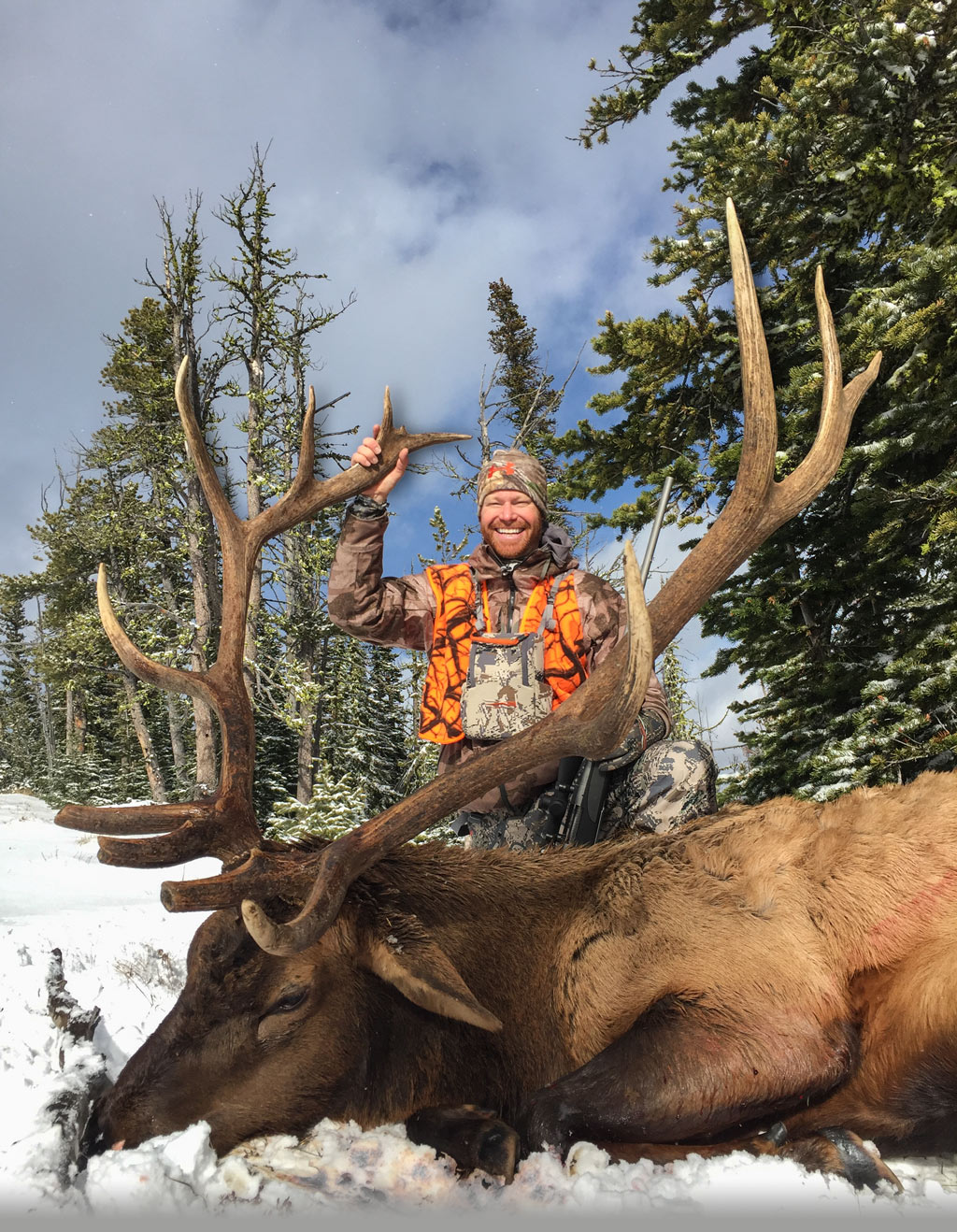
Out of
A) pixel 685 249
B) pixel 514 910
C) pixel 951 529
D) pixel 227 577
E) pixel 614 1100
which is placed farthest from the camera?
pixel 685 249

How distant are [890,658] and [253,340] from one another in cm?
1596

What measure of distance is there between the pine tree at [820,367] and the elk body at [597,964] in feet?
13.3

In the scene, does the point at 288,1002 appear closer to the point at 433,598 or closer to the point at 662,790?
the point at 662,790

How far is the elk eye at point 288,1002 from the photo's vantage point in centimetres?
226

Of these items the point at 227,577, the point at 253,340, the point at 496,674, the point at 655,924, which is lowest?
the point at 655,924

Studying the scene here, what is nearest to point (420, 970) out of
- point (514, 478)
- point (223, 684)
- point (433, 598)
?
point (223, 684)

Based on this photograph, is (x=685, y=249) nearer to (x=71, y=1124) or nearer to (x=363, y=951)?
(x=363, y=951)

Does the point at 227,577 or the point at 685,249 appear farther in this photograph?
the point at 685,249

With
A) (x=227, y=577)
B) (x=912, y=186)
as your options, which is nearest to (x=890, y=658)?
(x=912, y=186)

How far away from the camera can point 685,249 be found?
26.0 ft

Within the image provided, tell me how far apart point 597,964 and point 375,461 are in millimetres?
2494

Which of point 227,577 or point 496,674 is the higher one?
point 227,577

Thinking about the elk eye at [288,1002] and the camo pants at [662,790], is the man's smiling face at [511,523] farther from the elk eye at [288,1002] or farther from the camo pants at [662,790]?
the elk eye at [288,1002]

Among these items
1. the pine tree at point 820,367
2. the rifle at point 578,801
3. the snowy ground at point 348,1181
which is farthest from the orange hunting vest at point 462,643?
the pine tree at point 820,367
